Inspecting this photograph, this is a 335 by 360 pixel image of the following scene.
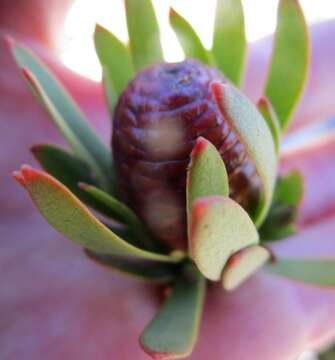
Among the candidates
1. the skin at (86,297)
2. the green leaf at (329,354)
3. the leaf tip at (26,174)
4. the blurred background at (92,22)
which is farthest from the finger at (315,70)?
the leaf tip at (26,174)

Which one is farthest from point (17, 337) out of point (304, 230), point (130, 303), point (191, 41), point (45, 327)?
point (304, 230)

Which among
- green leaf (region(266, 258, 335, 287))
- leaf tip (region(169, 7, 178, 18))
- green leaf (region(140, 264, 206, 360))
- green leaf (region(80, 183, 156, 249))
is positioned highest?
leaf tip (region(169, 7, 178, 18))

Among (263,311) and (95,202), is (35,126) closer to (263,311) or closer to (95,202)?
(95,202)

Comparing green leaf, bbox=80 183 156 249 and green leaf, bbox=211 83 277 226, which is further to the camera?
green leaf, bbox=80 183 156 249

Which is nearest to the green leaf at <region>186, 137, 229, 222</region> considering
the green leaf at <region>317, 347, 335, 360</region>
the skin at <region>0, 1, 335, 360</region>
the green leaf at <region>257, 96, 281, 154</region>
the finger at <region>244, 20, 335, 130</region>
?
the green leaf at <region>257, 96, 281, 154</region>

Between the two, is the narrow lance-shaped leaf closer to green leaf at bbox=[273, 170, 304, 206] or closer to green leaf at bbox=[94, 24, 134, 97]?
green leaf at bbox=[94, 24, 134, 97]

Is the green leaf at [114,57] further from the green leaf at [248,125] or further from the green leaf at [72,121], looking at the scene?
the green leaf at [248,125]
